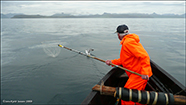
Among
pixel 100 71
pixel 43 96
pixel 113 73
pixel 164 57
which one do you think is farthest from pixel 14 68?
pixel 164 57

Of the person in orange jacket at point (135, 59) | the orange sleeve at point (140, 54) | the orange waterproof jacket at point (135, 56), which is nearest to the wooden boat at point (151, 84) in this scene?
the person in orange jacket at point (135, 59)

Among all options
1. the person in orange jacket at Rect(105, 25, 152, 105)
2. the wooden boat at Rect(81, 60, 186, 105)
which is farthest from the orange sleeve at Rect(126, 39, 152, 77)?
the wooden boat at Rect(81, 60, 186, 105)

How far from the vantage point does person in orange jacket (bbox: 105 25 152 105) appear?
2.79 m

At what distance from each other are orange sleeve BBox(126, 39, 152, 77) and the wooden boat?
54.3 inches

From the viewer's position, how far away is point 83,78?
8.23 metres

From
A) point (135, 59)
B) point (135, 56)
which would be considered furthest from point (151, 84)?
point (135, 56)

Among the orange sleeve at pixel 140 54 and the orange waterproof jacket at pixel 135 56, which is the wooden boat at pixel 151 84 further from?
the orange sleeve at pixel 140 54

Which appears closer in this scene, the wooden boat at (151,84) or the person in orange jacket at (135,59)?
the person in orange jacket at (135,59)

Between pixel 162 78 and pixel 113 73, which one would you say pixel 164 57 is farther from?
pixel 113 73

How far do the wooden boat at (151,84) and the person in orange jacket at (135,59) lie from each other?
0.84 meters

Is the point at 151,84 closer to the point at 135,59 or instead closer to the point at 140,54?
the point at 135,59

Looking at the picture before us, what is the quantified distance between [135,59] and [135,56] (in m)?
0.24

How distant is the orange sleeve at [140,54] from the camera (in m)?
2.75

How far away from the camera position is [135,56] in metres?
2.83
